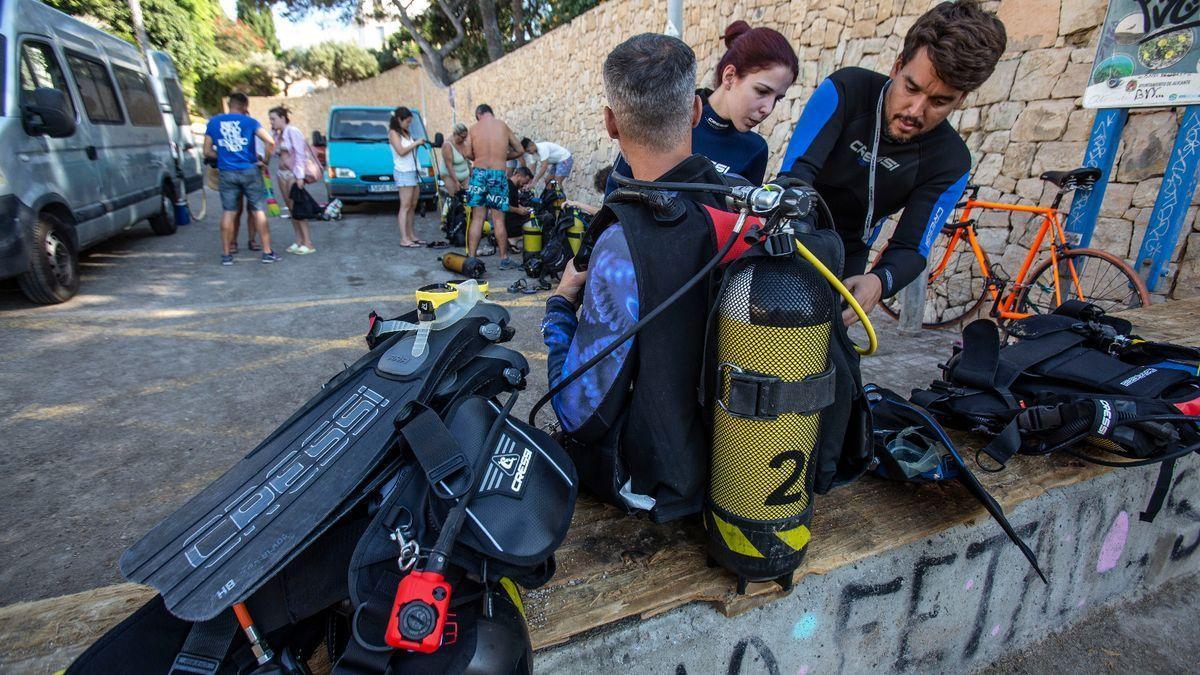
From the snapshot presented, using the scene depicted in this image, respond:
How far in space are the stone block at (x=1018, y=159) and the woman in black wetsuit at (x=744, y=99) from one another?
3650 mm

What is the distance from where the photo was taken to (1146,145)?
4195 mm

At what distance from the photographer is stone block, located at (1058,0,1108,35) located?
4.32 metres

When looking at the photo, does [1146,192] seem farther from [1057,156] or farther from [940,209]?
[940,209]

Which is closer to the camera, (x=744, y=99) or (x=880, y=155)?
(x=880, y=155)

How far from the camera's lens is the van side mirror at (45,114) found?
191 inches

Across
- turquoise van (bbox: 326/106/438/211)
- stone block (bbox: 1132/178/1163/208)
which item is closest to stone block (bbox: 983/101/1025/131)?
stone block (bbox: 1132/178/1163/208)

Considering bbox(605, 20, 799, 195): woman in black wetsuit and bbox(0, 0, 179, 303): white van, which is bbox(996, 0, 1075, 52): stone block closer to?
bbox(605, 20, 799, 195): woman in black wetsuit

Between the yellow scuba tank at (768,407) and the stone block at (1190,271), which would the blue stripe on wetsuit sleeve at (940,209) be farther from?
the stone block at (1190,271)

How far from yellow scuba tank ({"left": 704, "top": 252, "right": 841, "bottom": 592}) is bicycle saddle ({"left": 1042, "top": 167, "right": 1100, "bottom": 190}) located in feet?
13.3

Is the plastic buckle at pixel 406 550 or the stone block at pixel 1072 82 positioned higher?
the stone block at pixel 1072 82

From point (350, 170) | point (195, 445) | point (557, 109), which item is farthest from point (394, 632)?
point (557, 109)

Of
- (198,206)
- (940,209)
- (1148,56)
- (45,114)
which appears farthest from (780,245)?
(198,206)

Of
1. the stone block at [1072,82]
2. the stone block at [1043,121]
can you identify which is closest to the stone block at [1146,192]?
the stone block at [1043,121]

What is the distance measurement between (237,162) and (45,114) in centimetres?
220
